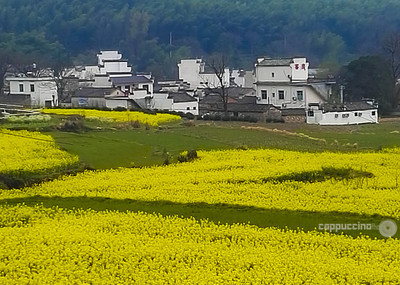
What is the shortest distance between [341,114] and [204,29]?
58.0 m

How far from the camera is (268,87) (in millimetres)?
56281

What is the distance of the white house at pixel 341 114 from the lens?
159 feet

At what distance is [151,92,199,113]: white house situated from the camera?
181ft

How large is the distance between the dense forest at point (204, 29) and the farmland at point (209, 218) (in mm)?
64667

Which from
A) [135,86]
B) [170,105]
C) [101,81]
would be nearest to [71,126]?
[170,105]

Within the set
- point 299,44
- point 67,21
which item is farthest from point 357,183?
point 67,21

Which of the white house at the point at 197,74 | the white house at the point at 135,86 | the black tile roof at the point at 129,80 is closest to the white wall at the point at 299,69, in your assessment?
the white house at the point at 135,86

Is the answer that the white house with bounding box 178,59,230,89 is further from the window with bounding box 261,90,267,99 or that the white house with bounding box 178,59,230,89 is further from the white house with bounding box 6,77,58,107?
the white house with bounding box 6,77,58,107

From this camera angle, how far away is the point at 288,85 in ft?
180

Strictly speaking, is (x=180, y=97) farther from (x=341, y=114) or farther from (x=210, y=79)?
(x=210, y=79)

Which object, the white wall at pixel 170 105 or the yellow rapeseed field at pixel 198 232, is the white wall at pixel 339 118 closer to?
the white wall at pixel 170 105

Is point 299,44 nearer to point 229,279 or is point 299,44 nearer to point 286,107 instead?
point 286,107

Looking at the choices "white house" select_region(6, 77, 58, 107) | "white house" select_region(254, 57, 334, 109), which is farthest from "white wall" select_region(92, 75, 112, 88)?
Answer: "white house" select_region(254, 57, 334, 109)

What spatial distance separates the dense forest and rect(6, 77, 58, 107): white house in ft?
101
